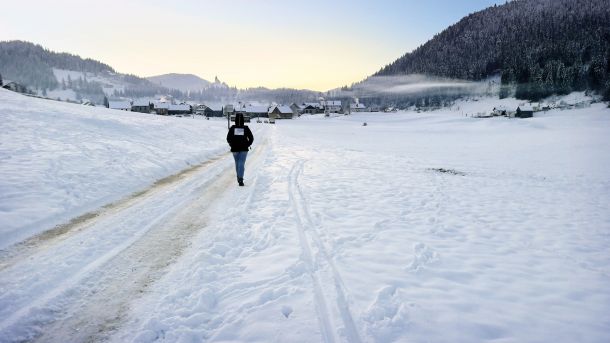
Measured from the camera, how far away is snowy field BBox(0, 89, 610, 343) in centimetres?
338

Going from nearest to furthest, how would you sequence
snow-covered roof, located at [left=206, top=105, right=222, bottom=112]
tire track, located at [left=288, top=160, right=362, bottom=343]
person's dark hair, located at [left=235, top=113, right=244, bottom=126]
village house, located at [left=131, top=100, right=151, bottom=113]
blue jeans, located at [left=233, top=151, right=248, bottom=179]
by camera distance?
tire track, located at [left=288, top=160, right=362, bottom=343]
blue jeans, located at [left=233, top=151, right=248, bottom=179]
person's dark hair, located at [left=235, top=113, right=244, bottom=126]
village house, located at [left=131, top=100, right=151, bottom=113]
snow-covered roof, located at [left=206, top=105, right=222, bottom=112]

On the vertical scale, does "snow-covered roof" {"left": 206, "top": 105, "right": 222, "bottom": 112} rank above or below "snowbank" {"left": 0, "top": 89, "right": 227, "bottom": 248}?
above

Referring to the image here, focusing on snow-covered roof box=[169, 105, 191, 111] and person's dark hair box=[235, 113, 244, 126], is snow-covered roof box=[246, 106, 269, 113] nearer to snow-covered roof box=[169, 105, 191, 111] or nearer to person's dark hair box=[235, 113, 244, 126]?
snow-covered roof box=[169, 105, 191, 111]

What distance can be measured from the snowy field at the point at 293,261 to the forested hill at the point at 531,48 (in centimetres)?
9763

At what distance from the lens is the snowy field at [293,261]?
3377 millimetres

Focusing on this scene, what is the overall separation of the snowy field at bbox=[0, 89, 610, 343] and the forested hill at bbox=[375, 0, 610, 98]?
9763 cm

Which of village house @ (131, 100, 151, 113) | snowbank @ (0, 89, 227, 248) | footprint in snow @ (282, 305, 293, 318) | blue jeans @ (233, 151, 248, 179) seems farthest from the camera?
village house @ (131, 100, 151, 113)

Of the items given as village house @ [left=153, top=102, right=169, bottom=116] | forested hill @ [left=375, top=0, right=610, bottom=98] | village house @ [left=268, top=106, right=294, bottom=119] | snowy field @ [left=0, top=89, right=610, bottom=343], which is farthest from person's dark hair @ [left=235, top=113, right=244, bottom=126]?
village house @ [left=153, top=102, right=169, bottom=116]

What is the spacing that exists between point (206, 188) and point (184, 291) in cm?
650

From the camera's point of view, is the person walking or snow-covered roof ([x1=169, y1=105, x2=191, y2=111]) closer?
the person walking

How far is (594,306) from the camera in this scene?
392cm

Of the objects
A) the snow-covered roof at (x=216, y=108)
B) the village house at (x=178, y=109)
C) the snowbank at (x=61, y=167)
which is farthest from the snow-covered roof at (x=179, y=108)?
the snowbank at (x=61, y=167)

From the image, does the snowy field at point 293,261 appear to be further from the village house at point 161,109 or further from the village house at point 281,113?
the village house at point 161,109

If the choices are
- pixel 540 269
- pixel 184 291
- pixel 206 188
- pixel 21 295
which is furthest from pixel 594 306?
pixel 206 188
